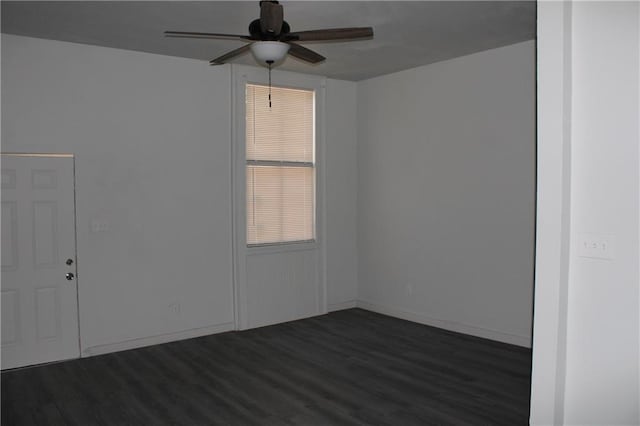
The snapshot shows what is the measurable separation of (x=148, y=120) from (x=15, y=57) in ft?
4.15

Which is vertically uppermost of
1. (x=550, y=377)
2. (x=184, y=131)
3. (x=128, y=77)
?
(x=128, y=77)

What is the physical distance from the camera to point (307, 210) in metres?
6.73

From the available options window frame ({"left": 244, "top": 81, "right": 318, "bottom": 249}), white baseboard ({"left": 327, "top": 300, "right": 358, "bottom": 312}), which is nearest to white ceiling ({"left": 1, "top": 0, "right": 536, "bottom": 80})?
window frame ({"left": 244, "top": 81, "right": 318, "bottom": 249})

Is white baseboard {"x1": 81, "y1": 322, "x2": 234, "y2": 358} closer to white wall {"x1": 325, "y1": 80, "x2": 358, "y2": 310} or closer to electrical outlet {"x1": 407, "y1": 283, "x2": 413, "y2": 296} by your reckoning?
white wall {"x1": 325, "y1": 80, "x2": 358, "y2": 310}

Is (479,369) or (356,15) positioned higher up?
(356,15)

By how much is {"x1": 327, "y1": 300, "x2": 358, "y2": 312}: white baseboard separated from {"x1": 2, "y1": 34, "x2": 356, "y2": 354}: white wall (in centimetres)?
143

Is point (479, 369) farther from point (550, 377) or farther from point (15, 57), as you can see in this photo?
point (15, 57)

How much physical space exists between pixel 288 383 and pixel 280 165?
112 inches

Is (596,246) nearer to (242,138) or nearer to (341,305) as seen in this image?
(242,138)

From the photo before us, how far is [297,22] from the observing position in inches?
171

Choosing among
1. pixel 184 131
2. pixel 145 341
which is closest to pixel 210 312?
pixel 145 341

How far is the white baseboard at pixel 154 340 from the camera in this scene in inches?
203

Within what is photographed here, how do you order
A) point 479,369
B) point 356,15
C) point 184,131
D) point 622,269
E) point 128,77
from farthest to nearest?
point 184,131 < point 128,77 < point 479,369 < point 356,15 < point 622,269

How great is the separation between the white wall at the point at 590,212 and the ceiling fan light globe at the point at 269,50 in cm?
157
